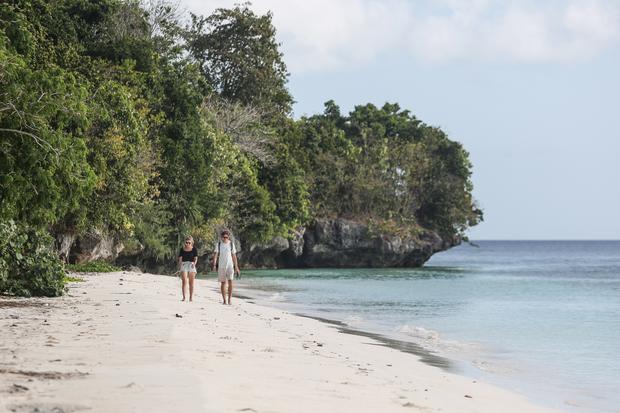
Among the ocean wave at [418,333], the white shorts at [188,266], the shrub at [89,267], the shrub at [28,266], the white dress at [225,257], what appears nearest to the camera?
the shrub at [28,266]

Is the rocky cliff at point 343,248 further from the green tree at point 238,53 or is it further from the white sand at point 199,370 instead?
the white sand at point 199,370

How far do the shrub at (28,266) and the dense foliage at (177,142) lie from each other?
430 millimetres

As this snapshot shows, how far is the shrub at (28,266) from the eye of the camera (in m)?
15.1

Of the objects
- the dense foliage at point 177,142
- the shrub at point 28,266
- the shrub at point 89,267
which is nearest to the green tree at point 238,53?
the dense foliage at point 177,142

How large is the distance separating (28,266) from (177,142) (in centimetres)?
2053

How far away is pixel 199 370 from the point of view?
7.51 m

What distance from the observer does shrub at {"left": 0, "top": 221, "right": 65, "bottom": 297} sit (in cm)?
1514

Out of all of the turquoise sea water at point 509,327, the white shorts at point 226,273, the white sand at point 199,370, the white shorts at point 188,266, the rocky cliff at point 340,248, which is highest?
the rocky cliff at point 340,248

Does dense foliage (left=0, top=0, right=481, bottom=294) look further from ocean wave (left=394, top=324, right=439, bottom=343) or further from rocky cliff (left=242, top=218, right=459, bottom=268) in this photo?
ocean wave (left=394, top=324, right=439, bottom=343)

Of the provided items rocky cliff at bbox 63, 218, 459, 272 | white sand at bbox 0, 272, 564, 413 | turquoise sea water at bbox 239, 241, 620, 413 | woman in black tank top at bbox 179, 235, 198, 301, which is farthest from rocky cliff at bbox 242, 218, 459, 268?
white sand at bbox 0, 272, 564, 413

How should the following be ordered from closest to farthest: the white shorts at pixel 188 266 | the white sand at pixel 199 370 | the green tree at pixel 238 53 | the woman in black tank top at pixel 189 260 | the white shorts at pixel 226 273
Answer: the white sand at pixel 199 370 < the white shorts at pixel 226 273 < the woman in black tank top at pixel 189 260 < the white shorts at pixel 188 266 < the green tree at pixel 238 53

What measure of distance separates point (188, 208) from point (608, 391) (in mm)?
28257

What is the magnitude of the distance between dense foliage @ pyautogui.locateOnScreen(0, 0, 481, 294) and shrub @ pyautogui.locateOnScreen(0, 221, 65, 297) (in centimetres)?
43

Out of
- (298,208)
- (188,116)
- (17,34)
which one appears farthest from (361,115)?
(17,34)
